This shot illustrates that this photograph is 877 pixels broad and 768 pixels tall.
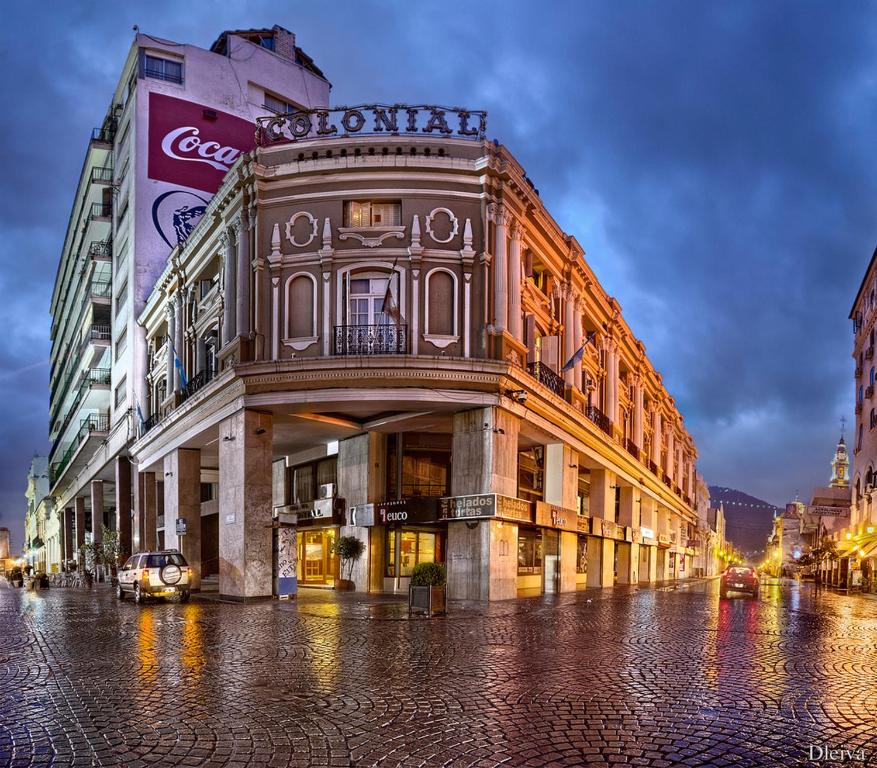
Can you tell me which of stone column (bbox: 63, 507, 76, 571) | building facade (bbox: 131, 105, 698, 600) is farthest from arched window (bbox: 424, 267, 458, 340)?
stone column (bbox: 63, 507, 76, 571)

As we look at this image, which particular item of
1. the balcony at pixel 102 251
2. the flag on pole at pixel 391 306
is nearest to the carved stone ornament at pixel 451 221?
the flag on pole at pixel 391 306

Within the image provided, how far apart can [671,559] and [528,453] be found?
38904mm

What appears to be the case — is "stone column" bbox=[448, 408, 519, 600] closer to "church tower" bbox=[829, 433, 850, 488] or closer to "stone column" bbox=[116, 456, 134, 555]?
"stone column" bbox=[116, 456, 134, 555]

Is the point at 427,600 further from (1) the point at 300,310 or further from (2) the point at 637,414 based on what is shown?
(2) the point at 637,414

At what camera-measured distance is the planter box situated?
66.6 feet

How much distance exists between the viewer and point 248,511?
26.0m

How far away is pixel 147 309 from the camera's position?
42.3m

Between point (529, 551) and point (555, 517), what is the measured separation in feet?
8.95

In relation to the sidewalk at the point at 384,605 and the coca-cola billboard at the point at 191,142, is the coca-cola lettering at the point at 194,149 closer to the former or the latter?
the coca-cola billboard at the point at 191,142

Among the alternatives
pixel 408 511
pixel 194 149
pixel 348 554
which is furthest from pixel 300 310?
pixel 194 149

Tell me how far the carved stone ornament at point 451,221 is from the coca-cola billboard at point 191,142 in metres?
23.8

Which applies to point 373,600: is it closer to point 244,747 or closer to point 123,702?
point 123,702

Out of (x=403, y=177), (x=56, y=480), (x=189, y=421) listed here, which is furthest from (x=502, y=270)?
(x=56, y=480)

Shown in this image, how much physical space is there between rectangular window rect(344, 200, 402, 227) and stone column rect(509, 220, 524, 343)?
433 centimetres
